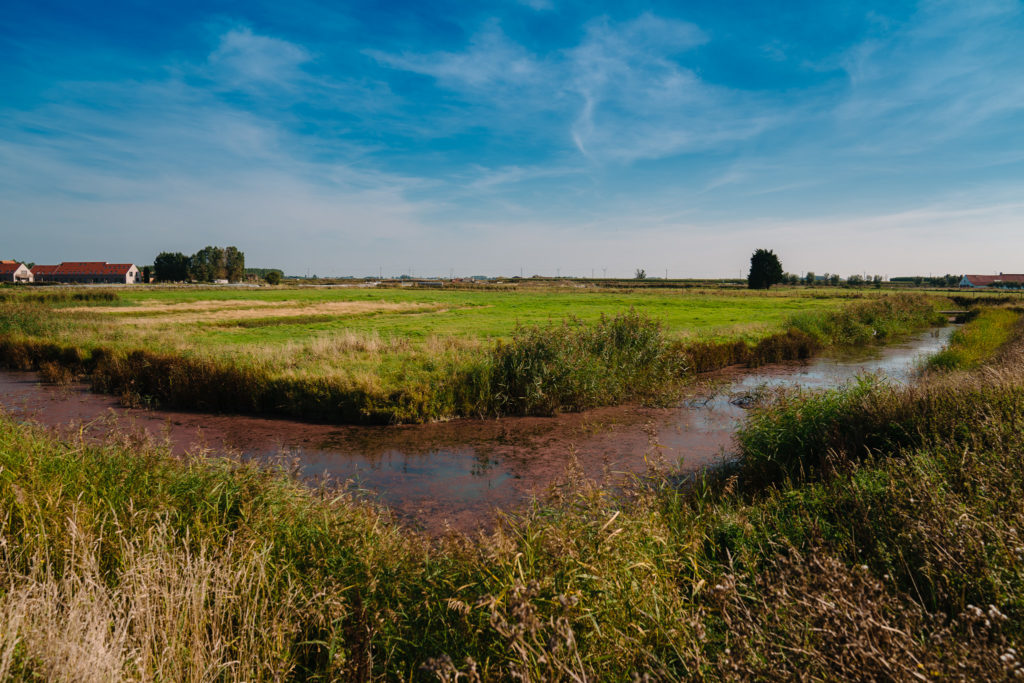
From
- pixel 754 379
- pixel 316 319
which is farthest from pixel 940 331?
pixel 316 319

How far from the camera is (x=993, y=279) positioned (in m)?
136

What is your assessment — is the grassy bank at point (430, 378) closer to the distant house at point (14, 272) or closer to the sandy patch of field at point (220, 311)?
the sandy patch of field at point (220, 311)

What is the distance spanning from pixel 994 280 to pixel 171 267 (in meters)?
211

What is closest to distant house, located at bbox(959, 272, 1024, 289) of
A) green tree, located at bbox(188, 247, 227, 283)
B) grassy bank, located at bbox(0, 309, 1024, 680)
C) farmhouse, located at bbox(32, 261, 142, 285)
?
grassy bank, located at bbox(0, 309, 1024, 680)

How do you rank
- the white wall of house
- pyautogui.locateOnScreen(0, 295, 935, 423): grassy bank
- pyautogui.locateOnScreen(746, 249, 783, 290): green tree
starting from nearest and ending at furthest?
1. pyautogui.locateOnScreen(0, 295, 935, 423): grassy bank
2. pyautogui.locateOnScreen(746, 249, 783, 290): green tree
3. the white wall of house

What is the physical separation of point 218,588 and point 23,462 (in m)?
3.86

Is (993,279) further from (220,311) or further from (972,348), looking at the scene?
(220,311)

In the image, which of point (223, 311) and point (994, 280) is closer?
point (223, 311)

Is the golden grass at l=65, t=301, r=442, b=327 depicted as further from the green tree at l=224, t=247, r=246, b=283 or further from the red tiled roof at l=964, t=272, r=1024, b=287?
the red tiled roof at l=964, t=272, r=1024, b=287

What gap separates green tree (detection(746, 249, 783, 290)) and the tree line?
13610 cm

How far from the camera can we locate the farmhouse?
133 m

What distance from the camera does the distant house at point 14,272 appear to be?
119m

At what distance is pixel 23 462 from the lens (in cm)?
564

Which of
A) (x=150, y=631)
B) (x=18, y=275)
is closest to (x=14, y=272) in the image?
(x=18, y=275)
